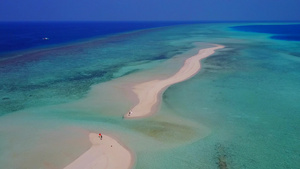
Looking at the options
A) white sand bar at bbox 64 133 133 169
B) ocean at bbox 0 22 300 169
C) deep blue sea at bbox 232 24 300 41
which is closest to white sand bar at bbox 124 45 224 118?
ocean at bbox 0 22 300 169

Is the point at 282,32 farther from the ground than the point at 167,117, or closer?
closer

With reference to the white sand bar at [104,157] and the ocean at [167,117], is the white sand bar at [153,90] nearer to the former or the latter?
the ocean at [167,117]

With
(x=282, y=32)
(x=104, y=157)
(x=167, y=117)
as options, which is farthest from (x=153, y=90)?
(x=282, y=32)

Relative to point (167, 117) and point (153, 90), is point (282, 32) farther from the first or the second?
point (167, 117)

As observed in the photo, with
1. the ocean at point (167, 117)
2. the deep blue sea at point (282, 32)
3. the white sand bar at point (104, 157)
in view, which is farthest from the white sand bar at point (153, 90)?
the deep blue sea at point (282, 32)

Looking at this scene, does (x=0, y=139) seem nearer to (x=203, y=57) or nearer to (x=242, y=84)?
(x=242, y=84)

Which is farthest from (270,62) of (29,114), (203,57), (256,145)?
(29,114)
